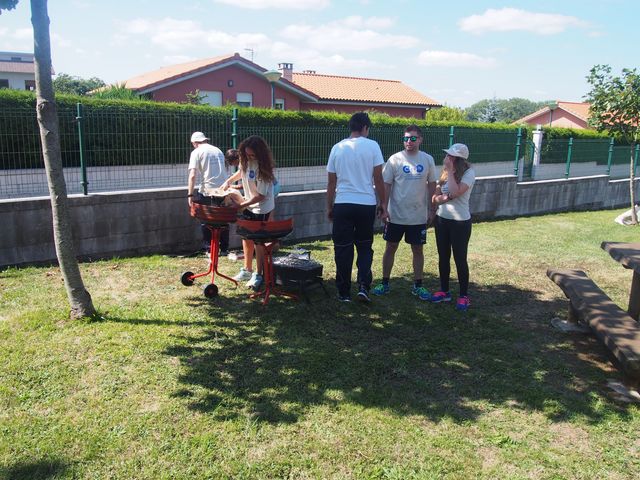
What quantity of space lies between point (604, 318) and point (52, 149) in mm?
4835

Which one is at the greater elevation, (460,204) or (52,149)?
(52,149)

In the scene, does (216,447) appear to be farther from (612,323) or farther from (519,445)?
(612,323)

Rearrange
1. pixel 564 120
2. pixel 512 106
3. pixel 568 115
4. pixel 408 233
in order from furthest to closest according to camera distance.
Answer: pixel 512 106, pixel 564 120, pixel 568 115, pixel 408 233

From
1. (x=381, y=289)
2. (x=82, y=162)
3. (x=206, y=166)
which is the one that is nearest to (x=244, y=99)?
(x=82, y=162)

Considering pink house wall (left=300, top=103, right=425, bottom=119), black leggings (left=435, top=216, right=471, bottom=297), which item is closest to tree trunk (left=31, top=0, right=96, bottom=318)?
black leggings (left=435, top=216, right=471, bottom=297)

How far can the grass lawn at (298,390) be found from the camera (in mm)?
3049

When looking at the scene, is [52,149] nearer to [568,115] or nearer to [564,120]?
[568,115]

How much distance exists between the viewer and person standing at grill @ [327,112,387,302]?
5.40 meters

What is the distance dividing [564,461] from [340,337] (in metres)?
2.14

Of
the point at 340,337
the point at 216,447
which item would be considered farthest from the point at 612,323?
the point at 216,447

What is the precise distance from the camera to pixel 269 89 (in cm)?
3219

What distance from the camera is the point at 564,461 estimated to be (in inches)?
122

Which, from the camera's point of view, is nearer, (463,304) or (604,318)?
(604,318)

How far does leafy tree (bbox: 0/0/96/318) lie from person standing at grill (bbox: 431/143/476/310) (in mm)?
3559
